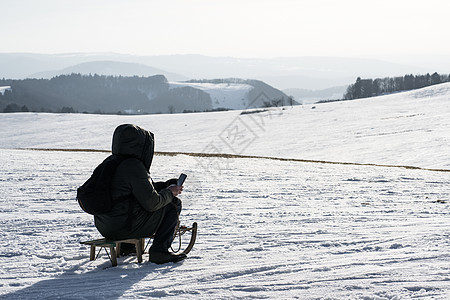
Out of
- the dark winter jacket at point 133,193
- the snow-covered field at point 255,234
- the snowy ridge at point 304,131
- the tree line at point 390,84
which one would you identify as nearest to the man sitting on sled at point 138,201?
the dark winter jacket at point 133,193

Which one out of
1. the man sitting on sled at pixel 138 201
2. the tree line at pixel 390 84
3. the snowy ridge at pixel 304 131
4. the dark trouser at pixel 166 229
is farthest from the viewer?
the tree line at pixel 390 84

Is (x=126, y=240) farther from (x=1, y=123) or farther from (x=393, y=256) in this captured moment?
(x=1, y=123)

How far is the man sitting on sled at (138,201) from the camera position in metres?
4.69

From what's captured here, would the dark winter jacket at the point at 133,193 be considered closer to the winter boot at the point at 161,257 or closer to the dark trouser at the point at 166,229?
the dark trouser at the point at 166,229

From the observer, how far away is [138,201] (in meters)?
4.82

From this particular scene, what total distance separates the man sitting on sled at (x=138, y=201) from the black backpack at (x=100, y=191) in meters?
0.06

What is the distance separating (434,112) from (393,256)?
42572 mm

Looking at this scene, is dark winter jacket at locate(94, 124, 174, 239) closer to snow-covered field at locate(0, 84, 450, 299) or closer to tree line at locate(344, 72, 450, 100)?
snow-covered field at locate(0, 84, 450, 299)

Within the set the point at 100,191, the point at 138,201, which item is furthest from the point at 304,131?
the point at 100,191

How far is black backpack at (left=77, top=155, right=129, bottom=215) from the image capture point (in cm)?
459

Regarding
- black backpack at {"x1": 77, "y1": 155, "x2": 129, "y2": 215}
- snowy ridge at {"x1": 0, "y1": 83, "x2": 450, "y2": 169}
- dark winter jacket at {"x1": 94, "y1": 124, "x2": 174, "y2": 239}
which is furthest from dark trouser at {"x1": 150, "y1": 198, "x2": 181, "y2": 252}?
snowy ridge at {"x1": 0, "y1": 83, "x2": 450, "y2": 169}

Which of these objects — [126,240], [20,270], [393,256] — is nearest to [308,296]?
[393,256]

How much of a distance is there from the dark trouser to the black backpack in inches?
26.7

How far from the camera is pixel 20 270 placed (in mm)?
5141
